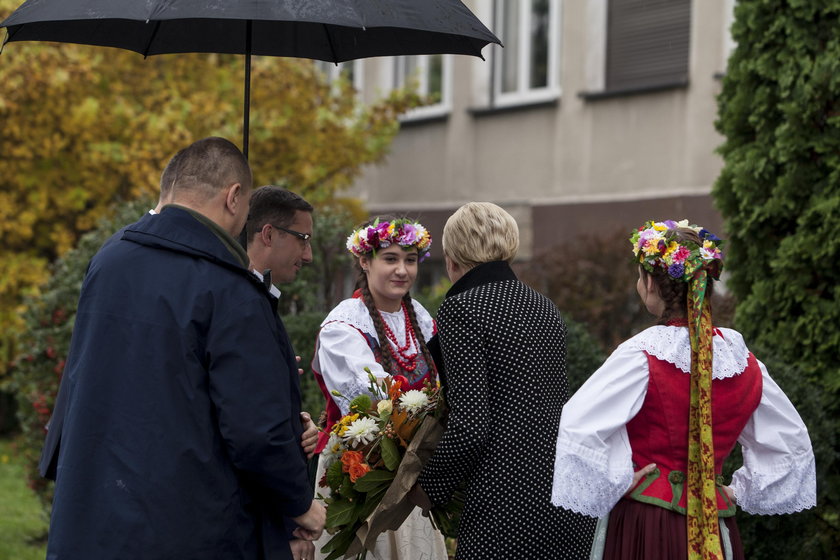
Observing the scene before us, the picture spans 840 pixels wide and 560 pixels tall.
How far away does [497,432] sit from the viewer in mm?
4082

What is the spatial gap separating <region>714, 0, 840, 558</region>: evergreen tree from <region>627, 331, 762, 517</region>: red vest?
205 centimetres

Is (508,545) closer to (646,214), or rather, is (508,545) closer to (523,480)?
(523,480)

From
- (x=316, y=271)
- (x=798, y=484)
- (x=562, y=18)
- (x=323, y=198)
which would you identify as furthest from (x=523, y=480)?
(x=562, y=18)

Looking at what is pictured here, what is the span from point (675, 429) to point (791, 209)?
9.71 feet

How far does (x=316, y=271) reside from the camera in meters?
8.40

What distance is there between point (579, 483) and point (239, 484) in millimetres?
1079

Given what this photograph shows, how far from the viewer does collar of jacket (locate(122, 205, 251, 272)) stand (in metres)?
3.51

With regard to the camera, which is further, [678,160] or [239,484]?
[678,160]

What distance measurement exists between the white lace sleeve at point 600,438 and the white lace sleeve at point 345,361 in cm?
113

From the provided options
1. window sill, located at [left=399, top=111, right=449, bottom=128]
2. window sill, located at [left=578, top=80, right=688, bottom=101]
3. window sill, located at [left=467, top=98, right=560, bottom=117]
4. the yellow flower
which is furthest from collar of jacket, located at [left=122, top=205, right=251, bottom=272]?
window sill, located at [left=399, top=111, right=449, bottom=128]

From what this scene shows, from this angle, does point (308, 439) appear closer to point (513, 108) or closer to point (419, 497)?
point (419, 497)

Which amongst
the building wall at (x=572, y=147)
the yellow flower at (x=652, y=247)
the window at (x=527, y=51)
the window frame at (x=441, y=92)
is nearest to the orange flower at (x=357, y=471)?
the yellow flower at (x=652, y=247)

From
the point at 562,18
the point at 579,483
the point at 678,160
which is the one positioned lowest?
the point at 579,483

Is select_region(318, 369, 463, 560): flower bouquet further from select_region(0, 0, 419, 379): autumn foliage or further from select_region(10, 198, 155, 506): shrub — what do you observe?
select_region(0, 0, 419, 379): autumn foliage
